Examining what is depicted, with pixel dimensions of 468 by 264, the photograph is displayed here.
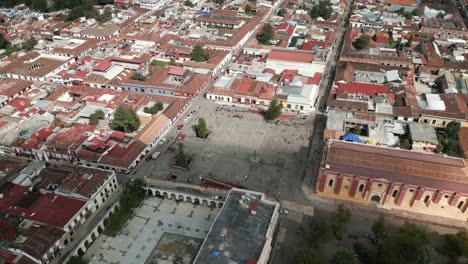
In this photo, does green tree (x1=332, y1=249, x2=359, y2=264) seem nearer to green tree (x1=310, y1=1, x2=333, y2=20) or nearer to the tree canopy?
the tree canopy

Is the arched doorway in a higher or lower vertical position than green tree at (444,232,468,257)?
lower

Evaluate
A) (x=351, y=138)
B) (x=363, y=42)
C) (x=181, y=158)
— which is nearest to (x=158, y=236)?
(x=181, y=158)

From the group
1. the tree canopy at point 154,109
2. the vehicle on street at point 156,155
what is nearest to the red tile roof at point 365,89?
the tree canopy at point 154,109

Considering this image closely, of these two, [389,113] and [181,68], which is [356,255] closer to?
[389,113]

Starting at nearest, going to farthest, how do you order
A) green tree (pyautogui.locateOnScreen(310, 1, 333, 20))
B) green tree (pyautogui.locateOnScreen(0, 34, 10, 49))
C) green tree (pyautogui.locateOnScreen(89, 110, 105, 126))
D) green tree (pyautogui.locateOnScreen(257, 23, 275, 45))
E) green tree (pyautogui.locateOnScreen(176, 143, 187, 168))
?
1. green tree (pyautogui.locateOnScreen(176, 143, 187, 168))
2. green tree (pyautogui.locateOnScreen(89, 110, 105, 126))
3. green tree (pyautogui.locateOnScreen(257, 23, 275, 45))
4. green tree (pyautogui.locateOnScreen(0, 34, 10, 49))
5. green tree (pyautogui.locateOnScreen(310, 1, 333, 20))

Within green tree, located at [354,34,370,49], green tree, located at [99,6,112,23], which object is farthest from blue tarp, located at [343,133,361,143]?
green tree, located at [99,6,112,23]

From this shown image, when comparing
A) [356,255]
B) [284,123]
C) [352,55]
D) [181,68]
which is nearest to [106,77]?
[181,68]

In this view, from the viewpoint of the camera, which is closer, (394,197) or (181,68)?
(394,197)
